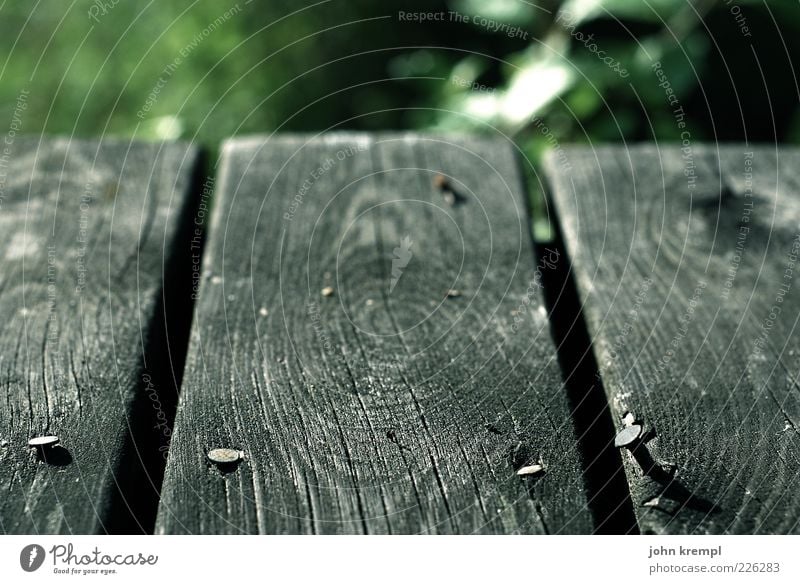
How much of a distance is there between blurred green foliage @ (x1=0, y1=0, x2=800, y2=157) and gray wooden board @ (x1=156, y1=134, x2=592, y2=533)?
0.83 m

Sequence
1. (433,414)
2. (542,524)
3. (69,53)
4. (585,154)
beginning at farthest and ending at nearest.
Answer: (69,53) → (585,154) → (433,414) → (542,524)

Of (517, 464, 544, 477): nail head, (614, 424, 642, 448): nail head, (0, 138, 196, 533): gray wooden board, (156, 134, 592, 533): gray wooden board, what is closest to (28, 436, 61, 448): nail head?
(0, 138, 196, 533): gray wooden board

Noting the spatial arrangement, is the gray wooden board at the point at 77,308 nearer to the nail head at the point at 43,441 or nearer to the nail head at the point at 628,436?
the nail head at the point at 43,441

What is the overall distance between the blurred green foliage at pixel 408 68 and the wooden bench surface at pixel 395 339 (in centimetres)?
76

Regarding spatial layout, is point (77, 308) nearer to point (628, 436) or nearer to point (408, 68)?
point (628, 436)

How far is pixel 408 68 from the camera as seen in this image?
2729 millimetres

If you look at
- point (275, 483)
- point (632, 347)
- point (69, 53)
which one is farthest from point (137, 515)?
point (69, 53)

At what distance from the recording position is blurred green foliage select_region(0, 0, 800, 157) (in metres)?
2.37

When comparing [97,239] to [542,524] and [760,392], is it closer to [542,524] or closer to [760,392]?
[542,524]

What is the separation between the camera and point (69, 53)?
321 cm

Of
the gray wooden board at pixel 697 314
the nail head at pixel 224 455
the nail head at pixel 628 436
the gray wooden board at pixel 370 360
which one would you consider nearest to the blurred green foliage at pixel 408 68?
the gray wooden board at pixel 697 314

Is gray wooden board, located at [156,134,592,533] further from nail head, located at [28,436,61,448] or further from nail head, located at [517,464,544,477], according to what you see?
nail head, located at [28,436,61,448]

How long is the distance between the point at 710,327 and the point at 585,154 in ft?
1.74

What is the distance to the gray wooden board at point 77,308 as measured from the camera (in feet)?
3.16
